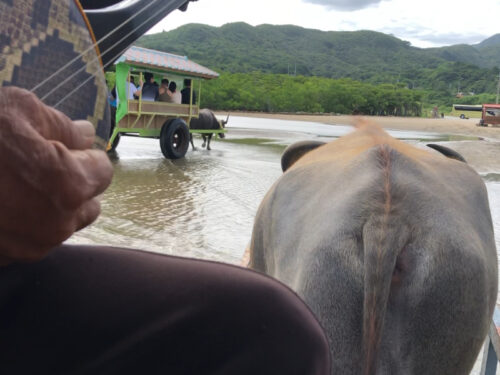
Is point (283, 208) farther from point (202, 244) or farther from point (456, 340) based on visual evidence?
point (202, 244)

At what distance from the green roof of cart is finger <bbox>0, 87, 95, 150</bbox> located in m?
7.84

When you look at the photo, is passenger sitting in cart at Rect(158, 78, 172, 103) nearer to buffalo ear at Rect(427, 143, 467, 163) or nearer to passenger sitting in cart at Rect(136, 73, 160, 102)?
passenger sitting in cart at Rect(136, 73, 160, 102)

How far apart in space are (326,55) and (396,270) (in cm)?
13362

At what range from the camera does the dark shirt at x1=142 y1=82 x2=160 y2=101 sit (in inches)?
365

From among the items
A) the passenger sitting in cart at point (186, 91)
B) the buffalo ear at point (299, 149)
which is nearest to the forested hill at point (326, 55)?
the passenger sitting in cart at point (186, 91)

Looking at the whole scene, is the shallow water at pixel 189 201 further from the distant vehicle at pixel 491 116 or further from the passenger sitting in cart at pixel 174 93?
the distant vehicle at pixel 491 116

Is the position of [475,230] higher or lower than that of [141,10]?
lower

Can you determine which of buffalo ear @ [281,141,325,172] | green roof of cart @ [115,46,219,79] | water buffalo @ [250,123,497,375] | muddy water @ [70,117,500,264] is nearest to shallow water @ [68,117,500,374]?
muddy water @ [70,117,500,264]

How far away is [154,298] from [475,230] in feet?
3.54

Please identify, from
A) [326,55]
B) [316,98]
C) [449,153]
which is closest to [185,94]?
[449,153]

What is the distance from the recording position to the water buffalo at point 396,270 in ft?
4.17

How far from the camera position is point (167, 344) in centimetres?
78

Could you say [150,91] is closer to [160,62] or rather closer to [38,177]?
[160,62]

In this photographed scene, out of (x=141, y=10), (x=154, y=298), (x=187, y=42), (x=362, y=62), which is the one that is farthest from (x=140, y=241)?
(x=362, y=62)
